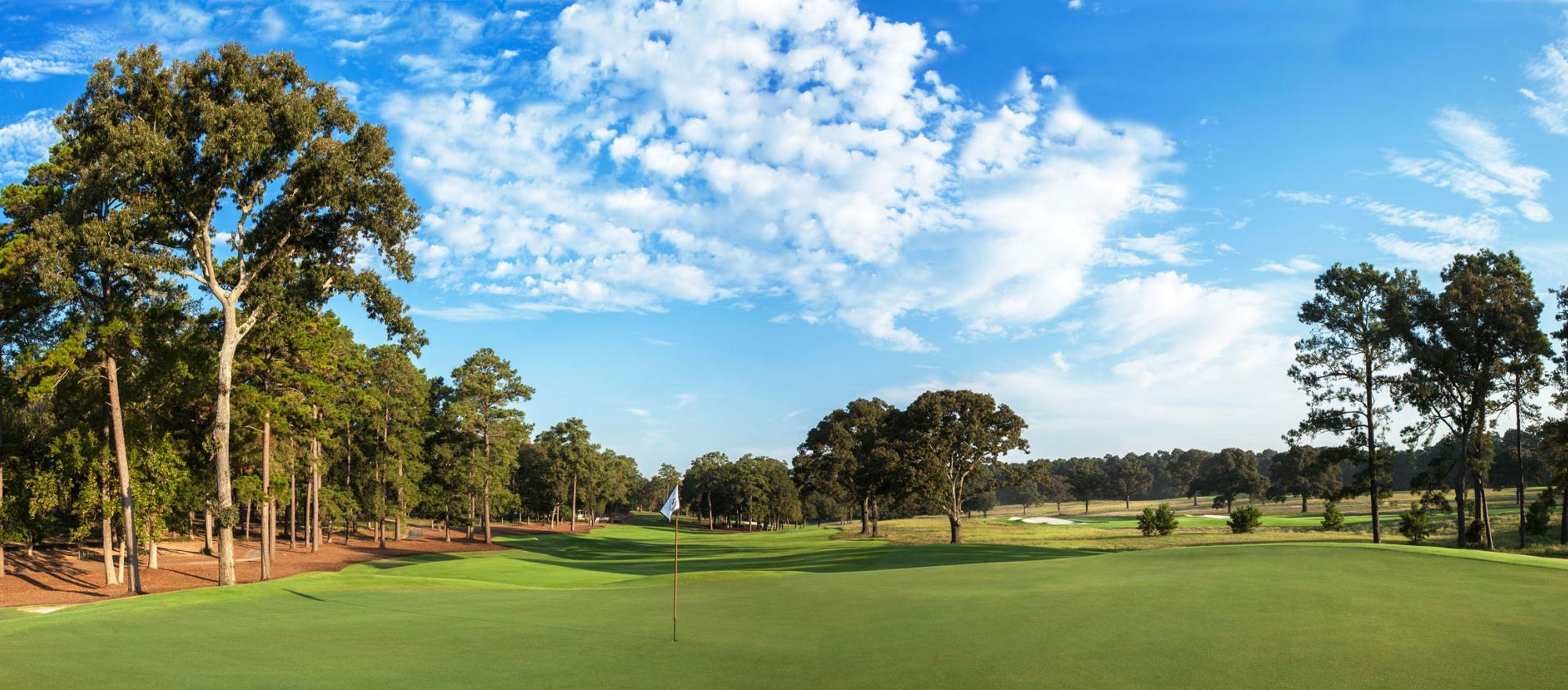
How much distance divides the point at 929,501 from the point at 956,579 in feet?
118

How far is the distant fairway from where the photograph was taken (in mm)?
11164

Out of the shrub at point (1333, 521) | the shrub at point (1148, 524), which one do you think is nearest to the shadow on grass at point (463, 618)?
the shrub at point (1148, 524)

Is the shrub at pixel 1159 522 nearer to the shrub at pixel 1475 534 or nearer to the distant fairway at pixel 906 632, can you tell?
the shrub at pixel 1475 534

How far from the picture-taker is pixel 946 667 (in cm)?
1159

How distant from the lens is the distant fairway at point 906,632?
11164 mm

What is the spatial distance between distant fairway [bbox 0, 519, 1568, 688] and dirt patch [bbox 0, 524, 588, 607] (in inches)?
522

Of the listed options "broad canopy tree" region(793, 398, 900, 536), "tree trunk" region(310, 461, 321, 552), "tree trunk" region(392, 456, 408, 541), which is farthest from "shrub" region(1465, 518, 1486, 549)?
"tree trunk" region(392, 456, 408, 541)

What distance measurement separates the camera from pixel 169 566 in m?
41.5

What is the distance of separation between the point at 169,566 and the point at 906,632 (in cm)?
4441

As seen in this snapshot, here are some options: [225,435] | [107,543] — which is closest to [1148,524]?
[225,435]

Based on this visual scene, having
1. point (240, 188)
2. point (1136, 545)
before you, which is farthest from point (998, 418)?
point (240, 188)

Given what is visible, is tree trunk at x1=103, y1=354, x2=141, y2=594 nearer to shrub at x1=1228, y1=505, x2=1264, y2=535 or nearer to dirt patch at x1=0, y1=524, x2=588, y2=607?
dirt patch at x1=0, y1=524, x2=588, y2=607

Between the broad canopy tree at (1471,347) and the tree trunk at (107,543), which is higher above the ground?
the broad canopy tree at (1471,347)

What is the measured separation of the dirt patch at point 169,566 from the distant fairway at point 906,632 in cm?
1327
